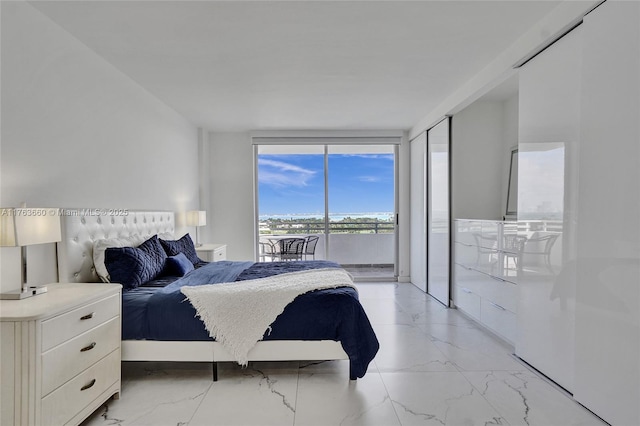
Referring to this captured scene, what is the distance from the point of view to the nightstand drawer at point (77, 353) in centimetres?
161

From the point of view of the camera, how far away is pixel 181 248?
3.68 meters

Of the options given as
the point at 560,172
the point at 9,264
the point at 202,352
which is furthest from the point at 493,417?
the point at 9,264

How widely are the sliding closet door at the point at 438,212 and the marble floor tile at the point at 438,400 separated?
2.02 m

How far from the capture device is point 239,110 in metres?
4.44

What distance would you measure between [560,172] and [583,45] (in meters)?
0.76

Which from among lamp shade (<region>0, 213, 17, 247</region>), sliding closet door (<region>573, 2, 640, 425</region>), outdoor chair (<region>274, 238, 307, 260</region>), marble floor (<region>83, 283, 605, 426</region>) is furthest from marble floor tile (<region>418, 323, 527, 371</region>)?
outdoor chair (<region>274, 238, 307, 260</region>)

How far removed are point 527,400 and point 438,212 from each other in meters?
2.67

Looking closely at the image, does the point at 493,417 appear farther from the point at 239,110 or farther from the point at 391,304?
the point at 239,110

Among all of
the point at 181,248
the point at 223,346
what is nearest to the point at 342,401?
the point at 223,346

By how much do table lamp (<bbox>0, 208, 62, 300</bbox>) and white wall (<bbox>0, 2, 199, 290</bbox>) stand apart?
248mm

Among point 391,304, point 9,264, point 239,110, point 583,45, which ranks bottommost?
point 391,304

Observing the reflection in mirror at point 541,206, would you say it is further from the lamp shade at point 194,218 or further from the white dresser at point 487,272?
the lamp shade at point 194,218

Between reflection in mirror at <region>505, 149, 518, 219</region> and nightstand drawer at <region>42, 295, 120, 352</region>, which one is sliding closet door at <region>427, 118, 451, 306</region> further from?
nightstand drawer at <region>42, 295, 120, 352</region>

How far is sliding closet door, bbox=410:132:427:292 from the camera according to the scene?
16.5ft
